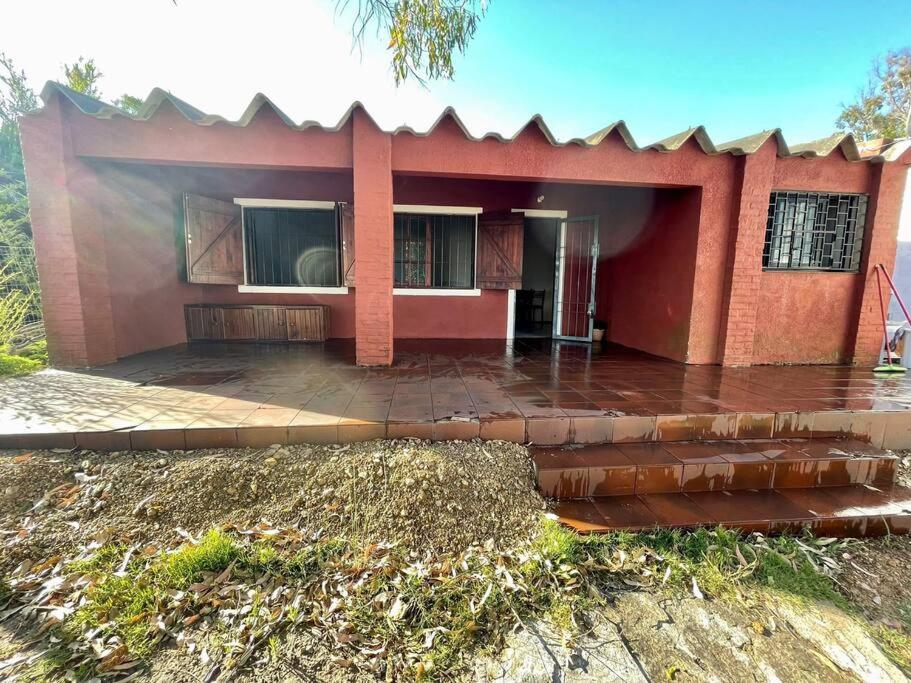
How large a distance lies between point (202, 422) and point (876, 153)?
6.86m

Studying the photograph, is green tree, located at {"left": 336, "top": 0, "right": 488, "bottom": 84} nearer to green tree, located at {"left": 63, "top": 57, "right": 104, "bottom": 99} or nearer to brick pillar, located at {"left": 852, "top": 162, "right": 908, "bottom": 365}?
brick pillar, located at {"left": 852, "top": 162, "right": 908, "bottom": 365}

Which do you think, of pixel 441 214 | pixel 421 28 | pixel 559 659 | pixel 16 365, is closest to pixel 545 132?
pixel 421 28

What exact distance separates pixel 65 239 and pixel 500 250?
4818 millimetres

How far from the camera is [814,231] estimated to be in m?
4.39

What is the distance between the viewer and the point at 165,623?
1446 millimetres

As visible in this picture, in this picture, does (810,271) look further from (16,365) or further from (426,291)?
(16,365)

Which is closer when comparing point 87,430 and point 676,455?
point 87,430

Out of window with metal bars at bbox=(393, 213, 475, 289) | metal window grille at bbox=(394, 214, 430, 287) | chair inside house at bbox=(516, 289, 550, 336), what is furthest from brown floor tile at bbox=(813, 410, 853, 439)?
chair inside house at bbox=(516, 289, 550, 336)

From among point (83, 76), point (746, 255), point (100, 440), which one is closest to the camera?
point (100, 440)

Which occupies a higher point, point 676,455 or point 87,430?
point 87,430

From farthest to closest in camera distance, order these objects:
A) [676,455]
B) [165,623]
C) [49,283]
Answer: [49,283] < [676,455] < [165,623]

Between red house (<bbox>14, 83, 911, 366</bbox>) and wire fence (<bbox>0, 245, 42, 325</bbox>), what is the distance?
2.31 meters

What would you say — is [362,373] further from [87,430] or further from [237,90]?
[237,90]

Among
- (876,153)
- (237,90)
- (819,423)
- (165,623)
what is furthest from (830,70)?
(165,623)
